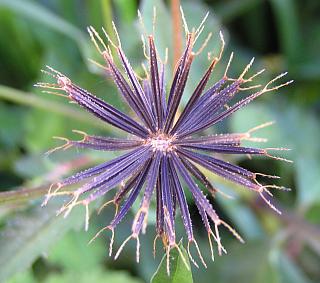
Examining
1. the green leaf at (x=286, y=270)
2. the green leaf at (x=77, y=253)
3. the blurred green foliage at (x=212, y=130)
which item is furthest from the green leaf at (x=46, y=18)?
the green leaf at (x=286, y=270)

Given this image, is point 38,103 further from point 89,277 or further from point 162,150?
point 162,150

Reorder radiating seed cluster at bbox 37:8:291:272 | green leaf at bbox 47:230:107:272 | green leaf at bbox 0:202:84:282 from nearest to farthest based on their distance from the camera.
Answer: radiating seed cluster at bbox 37:8:291:272 → green leaf at bbox 0:202:84:282 → green leaf at bbox 47:230:107:272

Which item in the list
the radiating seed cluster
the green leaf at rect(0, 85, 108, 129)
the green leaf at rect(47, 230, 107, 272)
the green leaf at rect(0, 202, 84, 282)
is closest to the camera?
the radiating seed cluster

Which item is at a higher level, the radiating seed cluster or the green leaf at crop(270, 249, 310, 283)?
the radiating seed cluster

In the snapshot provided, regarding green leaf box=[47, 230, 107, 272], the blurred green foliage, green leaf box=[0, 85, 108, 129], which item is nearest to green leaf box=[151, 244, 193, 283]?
the blurred green foliage

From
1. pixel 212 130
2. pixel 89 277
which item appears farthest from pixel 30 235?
pixel 212 130

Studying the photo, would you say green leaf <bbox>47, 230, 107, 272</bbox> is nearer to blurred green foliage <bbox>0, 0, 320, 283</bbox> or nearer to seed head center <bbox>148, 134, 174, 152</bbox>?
blurred green foliage <bbox>0, 0, 320, 283</bbox>

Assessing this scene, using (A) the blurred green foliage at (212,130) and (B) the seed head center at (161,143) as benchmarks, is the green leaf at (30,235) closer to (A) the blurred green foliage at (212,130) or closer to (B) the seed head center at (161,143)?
(A) the blurred green foliage at (212,130)
